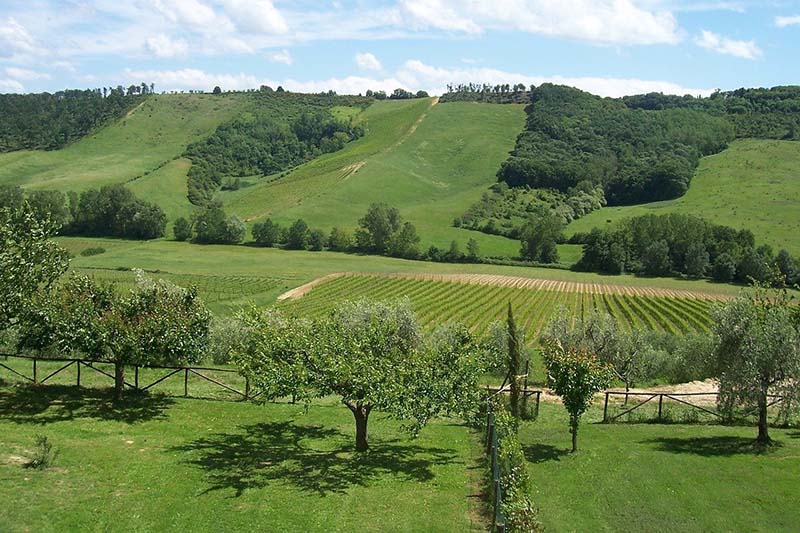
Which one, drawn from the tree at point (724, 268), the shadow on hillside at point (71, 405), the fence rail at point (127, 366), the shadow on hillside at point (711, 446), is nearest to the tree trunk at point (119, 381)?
the shadow on hillside at point (71, 405)

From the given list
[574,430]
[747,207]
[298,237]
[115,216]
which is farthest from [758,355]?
[115,216]

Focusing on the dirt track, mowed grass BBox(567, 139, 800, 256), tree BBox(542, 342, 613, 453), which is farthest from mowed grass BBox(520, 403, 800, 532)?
mowed grass BBox(567, 139, 800, 256)

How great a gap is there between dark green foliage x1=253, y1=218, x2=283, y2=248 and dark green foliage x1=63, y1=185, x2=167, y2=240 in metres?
28.2

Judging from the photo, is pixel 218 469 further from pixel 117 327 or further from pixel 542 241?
pixel 542 241

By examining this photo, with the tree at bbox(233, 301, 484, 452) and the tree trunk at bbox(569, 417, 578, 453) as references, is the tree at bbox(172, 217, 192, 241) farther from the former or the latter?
the tree trunk at bbox(569, 417, 578, 453)

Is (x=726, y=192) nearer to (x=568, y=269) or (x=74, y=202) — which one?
(x=568, y=269)

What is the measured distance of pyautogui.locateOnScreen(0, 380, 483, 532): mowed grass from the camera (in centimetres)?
2109

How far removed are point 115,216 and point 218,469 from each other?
16961 cm

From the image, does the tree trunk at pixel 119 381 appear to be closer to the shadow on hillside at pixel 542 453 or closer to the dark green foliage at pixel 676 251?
the shadow on hillside at pixel 542 453

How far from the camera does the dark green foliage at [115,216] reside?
17750 cm

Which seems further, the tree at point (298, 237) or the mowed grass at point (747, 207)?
the tree at point (298, 237)

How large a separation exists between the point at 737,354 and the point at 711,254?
122m

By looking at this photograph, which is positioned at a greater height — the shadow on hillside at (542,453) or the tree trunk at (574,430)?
the tree trunk at (574,430)

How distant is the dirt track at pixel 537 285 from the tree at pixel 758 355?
267ft
